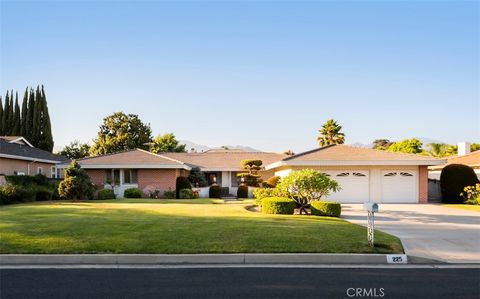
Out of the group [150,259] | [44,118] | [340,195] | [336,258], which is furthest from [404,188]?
[44,118]

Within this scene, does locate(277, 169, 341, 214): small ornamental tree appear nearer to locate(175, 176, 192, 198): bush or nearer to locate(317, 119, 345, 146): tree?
locate(175, 176, 192, 198): bush

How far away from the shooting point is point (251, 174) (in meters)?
39.7

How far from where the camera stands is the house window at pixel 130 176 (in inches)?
1409

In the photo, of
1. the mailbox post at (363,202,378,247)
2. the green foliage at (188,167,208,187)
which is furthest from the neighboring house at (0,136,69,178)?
the mailbox post at (363,202,378,247)

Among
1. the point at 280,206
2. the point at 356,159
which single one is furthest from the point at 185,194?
the point at 280,206

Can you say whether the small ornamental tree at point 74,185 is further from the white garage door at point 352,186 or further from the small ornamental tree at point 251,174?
the white garage door at point 352,186

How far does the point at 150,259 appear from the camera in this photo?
387 inches

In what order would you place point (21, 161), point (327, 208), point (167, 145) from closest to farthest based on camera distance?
point (327, 208), point (21, 161), point (167, 145)

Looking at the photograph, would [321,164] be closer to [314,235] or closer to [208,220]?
[208,220]

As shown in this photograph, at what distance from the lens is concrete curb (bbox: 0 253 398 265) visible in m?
9.76

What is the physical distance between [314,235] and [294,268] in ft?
8.93
